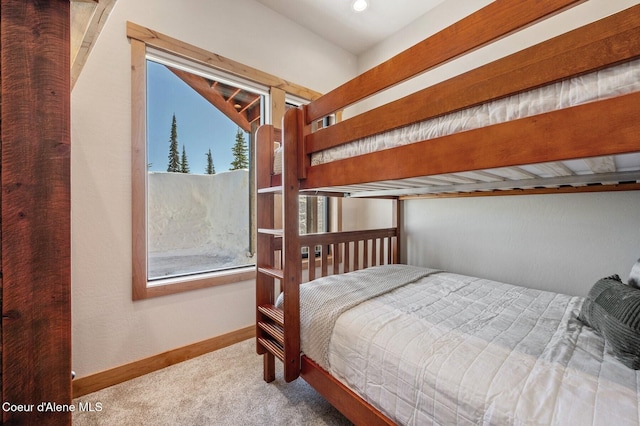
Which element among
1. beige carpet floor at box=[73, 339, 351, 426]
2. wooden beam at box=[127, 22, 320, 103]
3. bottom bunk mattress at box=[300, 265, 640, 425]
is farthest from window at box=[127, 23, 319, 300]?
bottom bunk mattress at box=[300, 265, 640, 425]

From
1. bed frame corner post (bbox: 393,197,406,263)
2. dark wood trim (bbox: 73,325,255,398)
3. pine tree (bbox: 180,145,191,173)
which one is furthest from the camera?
bed frame corner post (bbox: 393,197,406,263)

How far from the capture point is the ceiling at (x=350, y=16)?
227cm

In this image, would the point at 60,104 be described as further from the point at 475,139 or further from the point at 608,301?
the point at 608,301

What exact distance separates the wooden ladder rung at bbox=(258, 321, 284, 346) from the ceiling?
254cm

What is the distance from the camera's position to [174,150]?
1.99 metres

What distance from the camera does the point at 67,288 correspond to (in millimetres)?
592

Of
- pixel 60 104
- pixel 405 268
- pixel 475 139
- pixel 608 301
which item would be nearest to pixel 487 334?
pixel 608 301

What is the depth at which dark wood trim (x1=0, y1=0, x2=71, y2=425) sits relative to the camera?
538 mm

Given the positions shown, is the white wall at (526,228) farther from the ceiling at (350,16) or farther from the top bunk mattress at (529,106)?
the top bunk mattress at (529,106)

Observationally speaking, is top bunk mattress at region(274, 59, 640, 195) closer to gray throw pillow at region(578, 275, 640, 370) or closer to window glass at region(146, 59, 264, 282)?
gray throw pillow at region(578, 275, 640, 370)

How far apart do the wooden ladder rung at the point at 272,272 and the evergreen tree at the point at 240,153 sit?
1.06 m

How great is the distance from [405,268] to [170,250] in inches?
70.6

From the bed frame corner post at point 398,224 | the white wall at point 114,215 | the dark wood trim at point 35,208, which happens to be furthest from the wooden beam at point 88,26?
the bed frame corner post at point 398,224

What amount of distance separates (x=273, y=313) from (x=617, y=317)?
143 cm
